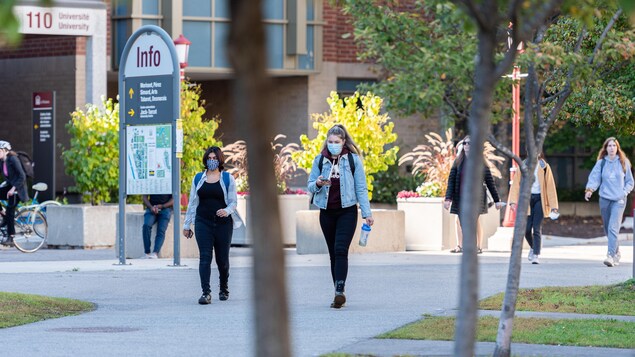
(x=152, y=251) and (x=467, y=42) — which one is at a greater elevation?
(x=467, y=42)

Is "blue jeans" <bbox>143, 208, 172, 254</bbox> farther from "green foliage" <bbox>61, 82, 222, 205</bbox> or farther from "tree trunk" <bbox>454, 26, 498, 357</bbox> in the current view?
"tree trunk" <bbox>454, 26, 498, 357</bbox>

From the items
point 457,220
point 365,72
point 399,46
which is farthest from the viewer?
point 365,72

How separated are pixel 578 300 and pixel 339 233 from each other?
2.33 m

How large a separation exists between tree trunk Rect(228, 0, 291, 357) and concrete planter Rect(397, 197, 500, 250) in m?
16.5

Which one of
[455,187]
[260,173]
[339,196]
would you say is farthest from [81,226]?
[260,173]

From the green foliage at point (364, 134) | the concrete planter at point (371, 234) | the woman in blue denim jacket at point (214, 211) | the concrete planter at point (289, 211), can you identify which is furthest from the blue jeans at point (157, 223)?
the woman in blue denim jacket at point (214, 211)

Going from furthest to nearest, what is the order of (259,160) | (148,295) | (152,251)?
(152,251) < (148,295) < (259,160)

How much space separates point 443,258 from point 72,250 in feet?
19.4

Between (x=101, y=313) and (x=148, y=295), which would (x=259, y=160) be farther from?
(x=148, y=295)

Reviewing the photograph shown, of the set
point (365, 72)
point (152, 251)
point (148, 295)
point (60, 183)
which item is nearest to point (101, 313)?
point (148, 295)

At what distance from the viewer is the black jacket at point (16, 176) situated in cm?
1980

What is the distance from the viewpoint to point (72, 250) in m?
20.5

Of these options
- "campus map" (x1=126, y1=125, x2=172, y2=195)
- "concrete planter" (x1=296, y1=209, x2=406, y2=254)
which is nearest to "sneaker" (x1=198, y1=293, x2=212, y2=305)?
"campus map" (x1=126, y1=125, x2=172, y2=195)

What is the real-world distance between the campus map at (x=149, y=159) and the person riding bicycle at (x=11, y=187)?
3252 millimetres
